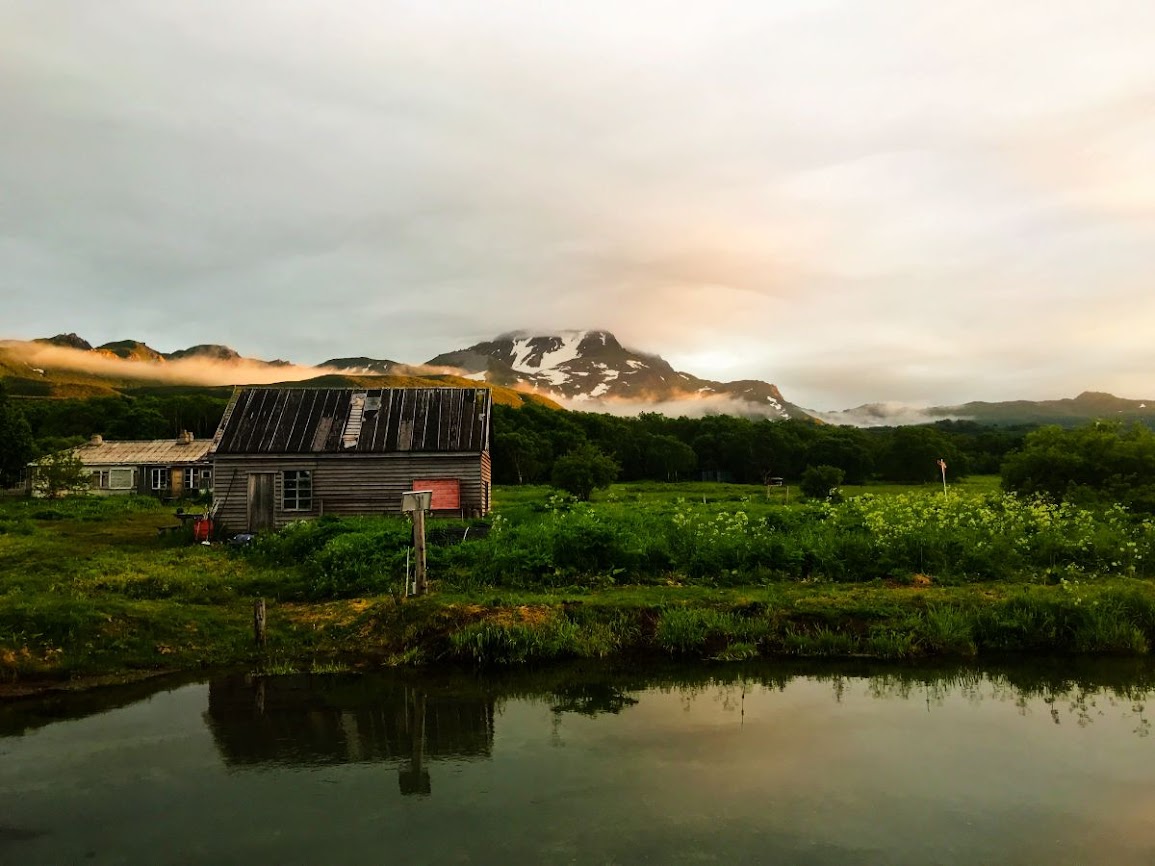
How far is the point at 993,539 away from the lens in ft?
65.4

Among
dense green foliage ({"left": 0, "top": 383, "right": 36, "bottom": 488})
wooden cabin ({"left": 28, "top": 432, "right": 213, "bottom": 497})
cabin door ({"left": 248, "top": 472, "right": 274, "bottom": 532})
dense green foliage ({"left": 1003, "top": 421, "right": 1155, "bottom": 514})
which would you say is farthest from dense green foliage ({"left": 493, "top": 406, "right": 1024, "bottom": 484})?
cabin door ({"left": 248, "top": 472, "right": 274, "bottom": 532})

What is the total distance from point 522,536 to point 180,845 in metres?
12.8

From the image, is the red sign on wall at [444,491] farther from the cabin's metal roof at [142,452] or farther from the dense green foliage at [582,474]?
the cabin's metal roof at [142,452]

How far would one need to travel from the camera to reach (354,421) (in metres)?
30.7

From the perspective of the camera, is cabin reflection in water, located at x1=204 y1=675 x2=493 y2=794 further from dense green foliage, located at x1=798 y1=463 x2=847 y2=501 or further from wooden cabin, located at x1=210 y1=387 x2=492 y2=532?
dense green foliage, located at x1=798 y1=463 x2=847 y2=501

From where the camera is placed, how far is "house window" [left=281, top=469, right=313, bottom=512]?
2930 centimetres

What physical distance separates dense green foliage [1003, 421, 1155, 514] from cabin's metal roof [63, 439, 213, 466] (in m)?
52.1

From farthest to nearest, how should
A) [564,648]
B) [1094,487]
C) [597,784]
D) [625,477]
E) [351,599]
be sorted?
[625,477], [1094,487], [351,599], [564,648], [597,784]

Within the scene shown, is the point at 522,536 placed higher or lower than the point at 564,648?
higher

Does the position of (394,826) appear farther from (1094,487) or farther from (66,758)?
(1094,487)

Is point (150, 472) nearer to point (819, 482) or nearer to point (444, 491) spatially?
point (444, 491)

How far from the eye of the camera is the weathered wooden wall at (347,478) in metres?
29.1

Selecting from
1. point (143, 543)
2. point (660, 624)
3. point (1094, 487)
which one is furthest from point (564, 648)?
point (1094, 487)

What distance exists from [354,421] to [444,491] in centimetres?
480
